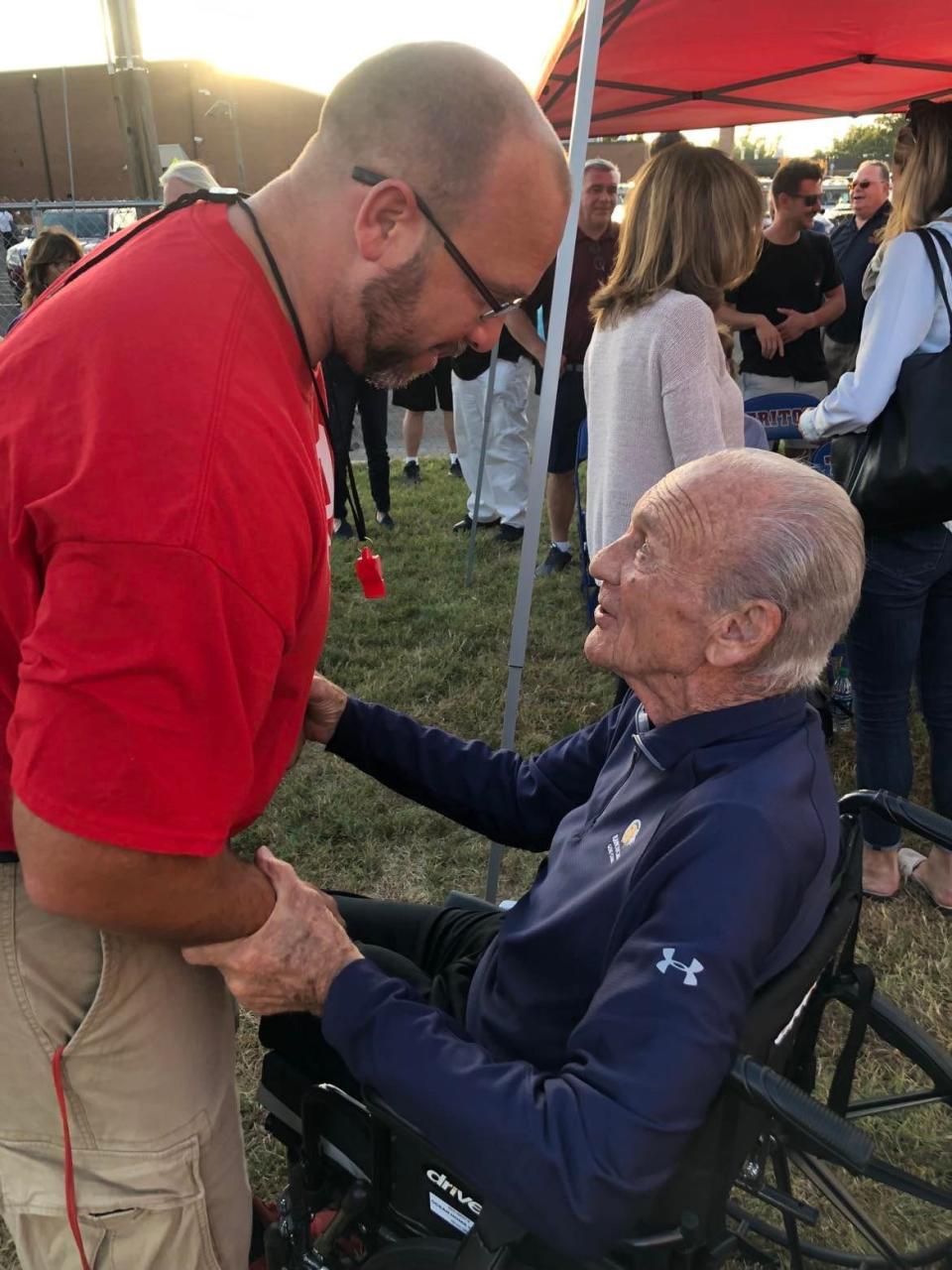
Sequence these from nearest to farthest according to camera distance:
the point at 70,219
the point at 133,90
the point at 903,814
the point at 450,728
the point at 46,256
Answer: the point at 903,814 < the point at 450,728 < the point at 46,256 < the point at 133,90 < the point at 70,219

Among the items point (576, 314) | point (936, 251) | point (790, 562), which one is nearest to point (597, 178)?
point (576, 314)

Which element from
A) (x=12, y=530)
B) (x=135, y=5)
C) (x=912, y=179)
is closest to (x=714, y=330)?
(x=912, y=179)

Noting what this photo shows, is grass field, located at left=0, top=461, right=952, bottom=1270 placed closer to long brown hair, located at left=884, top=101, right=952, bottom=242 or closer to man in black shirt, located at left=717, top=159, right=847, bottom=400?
man in black shirt, located at left=717, top=159, right=847, bottom=400

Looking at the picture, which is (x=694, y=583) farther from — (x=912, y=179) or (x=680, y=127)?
(x=680, y=127)

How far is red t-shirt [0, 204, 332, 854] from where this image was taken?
35.4 inches

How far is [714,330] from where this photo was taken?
272 centimetres

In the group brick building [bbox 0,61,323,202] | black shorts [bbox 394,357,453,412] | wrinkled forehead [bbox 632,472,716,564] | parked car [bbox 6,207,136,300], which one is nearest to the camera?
wrinkled forehead [bbox 632,472,716,564]

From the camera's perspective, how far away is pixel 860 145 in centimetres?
4884

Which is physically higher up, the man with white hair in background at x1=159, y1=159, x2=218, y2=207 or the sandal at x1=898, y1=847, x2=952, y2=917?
the man with white hair in background at x1=159, y1=159, x2=218, y2=207

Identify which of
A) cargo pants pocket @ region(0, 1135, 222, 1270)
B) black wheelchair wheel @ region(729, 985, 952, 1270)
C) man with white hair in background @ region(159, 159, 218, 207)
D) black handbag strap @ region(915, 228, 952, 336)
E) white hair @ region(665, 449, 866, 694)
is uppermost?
man with white hair in background @ region(159, 159, 218, 207)

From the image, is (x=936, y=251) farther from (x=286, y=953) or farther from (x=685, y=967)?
(x=286, y=953)

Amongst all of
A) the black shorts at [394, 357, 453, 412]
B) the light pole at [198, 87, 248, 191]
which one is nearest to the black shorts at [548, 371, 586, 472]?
the black shorts at [394, 357, 453, 412]

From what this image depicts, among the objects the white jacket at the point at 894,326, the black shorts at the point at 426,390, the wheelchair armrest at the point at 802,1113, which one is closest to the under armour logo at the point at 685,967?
the wheelchair armrest at the point at 802,1113

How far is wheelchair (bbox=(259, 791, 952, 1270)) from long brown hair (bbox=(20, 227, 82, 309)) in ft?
14.5
